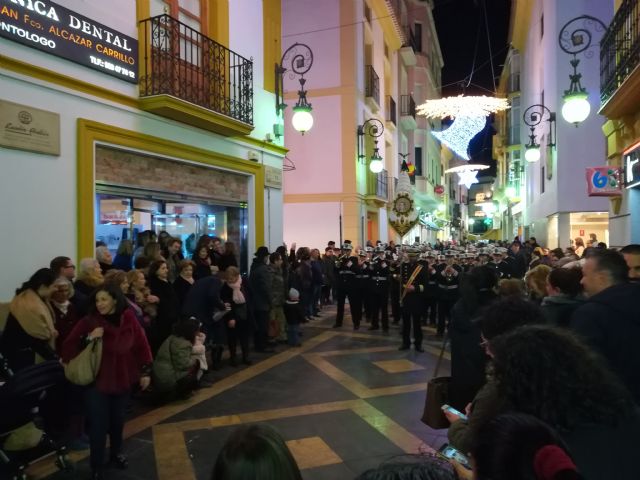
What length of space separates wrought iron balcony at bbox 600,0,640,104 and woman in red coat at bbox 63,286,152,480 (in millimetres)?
8312

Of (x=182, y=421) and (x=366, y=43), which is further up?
(x=366, y=43)

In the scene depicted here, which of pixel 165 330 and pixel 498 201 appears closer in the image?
pixel 165 330

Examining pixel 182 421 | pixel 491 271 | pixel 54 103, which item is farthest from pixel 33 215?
pixel 491 271

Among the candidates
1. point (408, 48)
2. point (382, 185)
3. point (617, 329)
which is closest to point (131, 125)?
point (617, 329)

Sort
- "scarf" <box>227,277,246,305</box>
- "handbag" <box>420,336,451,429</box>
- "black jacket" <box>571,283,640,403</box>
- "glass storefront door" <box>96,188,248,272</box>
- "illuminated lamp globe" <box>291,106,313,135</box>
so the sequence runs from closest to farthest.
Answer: "black jacket" <box>571,283,640,403</box> → "handbag" <box>420,336,451,429</box> → "scarf" <box>227,277,246,305</box> → "glass storefront door" <box>96,188,248,272</box> → "illuminated lamp globe" <box>291,106,313,135</box>

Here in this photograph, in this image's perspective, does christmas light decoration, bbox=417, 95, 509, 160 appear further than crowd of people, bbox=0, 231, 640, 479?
Yes

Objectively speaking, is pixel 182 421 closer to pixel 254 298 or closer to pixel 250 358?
pixel 250 358

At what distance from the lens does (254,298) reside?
967cm

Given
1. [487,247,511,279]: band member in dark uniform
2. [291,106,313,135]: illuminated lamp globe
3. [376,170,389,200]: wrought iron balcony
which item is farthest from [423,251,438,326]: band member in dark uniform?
[376,170,389,200]: wrought iron balcony

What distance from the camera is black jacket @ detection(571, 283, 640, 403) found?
2.96 metres

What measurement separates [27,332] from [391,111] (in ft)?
80.2

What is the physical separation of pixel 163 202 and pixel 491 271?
7518 mm

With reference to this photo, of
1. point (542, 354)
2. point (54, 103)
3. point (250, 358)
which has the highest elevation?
point (54, 103)

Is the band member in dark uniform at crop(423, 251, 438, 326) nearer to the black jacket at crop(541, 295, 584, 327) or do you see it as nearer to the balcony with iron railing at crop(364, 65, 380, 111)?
the black jacket at crop(541, 295, 584, 327)
